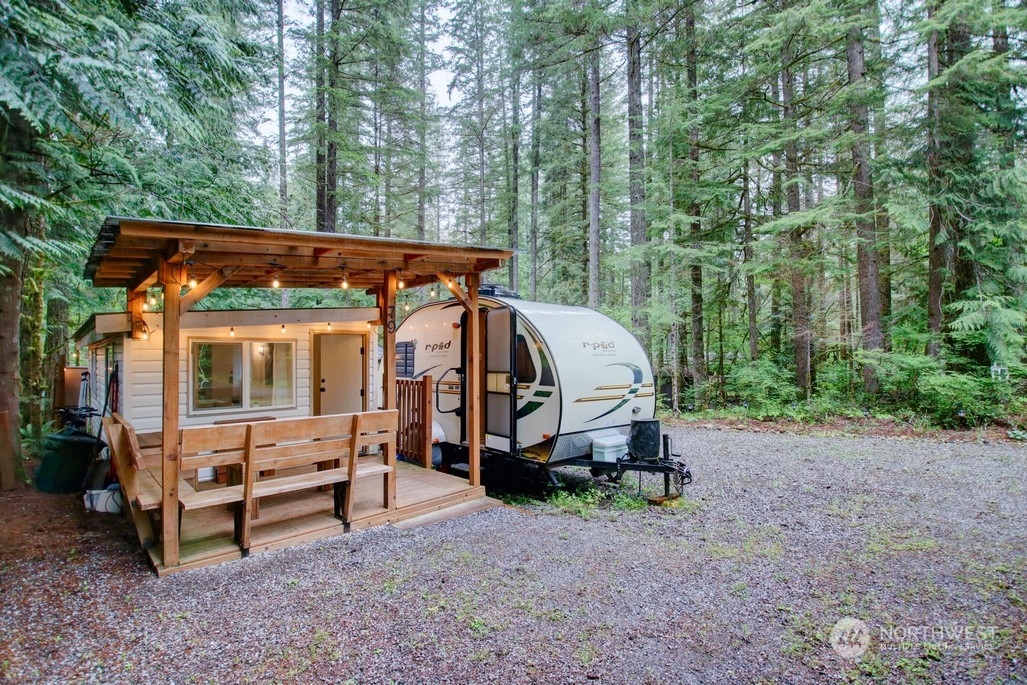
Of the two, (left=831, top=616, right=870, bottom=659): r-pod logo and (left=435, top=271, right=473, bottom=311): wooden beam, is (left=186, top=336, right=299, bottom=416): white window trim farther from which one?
(left=831, top=616, right=870, bottom=659): r-pod logo

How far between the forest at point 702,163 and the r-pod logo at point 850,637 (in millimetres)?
6469

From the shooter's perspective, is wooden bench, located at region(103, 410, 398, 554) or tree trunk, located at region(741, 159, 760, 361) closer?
wooden bench, located at region(103, 410, 398, 554)

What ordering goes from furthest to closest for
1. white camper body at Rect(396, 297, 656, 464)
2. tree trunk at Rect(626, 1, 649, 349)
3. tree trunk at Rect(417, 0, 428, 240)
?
tree trunk at Rect(417, 0, 428, 240)
tree trunk at Rect(626, 1, 649, 349)
white camper body at Rect(396, 297, 656, 464)

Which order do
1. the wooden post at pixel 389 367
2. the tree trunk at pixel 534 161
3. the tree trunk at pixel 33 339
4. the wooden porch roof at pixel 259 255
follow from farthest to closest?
the tree trunk at pixel 534 161, the tree trunk at pixel 33 339, the wooden post at pixel 389 367, the wooden porch roof at pixel 259 255

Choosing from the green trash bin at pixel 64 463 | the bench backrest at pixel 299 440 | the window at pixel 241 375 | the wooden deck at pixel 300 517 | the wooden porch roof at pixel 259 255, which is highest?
the wooden porch roof at pixel 259 255

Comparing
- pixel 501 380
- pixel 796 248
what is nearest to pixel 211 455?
pixel 501 380

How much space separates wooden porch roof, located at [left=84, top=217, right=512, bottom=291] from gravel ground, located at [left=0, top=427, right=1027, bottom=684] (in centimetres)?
246

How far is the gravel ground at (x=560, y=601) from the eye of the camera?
2578mm

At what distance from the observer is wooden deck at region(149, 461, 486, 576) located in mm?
3914

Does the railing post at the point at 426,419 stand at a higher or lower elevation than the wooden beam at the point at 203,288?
lower

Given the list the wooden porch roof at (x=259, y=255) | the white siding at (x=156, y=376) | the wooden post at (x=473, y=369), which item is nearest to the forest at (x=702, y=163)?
the wooden porch roof at (x=259, y=255)

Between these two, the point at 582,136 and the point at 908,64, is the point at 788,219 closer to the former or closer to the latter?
the point at 908,64

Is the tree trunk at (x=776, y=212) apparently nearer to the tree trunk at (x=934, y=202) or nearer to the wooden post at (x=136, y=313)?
the tree trunk at (x=934, y=202)

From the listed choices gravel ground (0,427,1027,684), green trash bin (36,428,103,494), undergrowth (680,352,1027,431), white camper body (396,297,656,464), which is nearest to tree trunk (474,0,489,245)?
undergrowth (680,352,1027,431)
